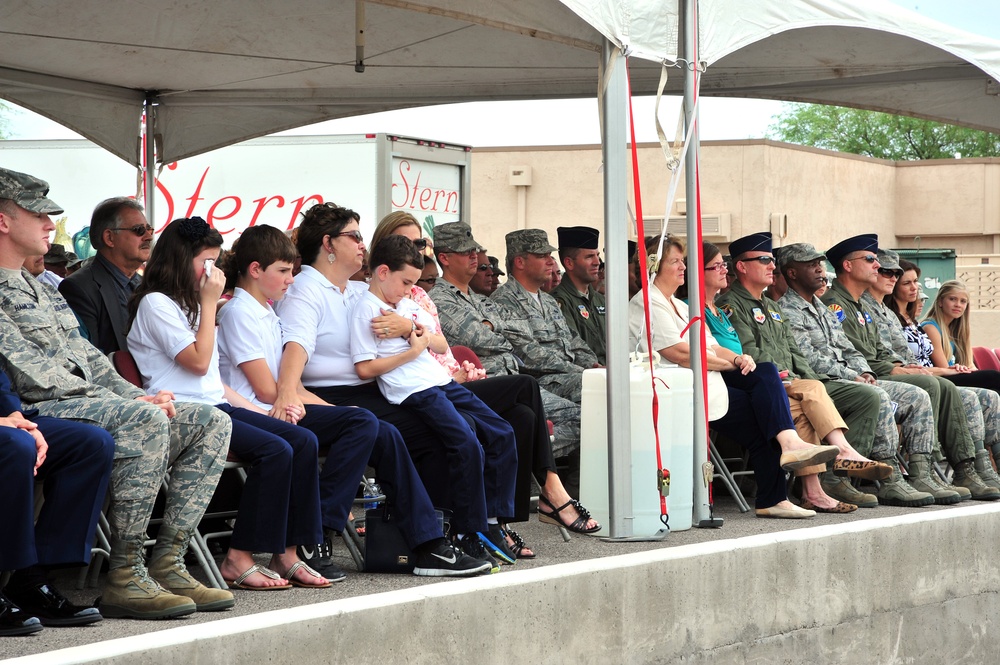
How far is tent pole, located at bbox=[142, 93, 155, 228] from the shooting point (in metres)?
9.18

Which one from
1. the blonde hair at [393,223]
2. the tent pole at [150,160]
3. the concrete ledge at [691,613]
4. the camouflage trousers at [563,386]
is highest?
the tent pole at [150,160]

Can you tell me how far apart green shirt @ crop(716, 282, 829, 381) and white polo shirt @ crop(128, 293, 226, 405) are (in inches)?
148

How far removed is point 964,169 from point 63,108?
28.8 m

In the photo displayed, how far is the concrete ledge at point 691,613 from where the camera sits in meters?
4.04

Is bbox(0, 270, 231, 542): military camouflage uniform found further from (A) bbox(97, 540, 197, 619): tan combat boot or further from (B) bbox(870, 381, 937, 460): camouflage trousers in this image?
(B) bbox(870, 381, 937, 460): camouflage trousers

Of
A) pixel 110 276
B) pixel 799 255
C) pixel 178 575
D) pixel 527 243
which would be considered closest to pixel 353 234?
pixel 110 276

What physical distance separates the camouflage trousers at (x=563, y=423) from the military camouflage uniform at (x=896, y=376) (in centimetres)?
243

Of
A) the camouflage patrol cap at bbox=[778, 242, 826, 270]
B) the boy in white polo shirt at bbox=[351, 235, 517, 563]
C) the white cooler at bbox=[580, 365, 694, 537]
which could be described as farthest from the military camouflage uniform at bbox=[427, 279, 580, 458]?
the camouflage patrol cap at bbox=[778, 242, 826, 270]

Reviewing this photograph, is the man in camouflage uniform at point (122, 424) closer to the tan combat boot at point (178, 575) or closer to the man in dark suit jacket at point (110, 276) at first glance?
the tan combat boot at point (178, 575)

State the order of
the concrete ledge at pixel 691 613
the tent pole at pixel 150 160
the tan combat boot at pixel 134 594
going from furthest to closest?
the tent pole at pixel 150 160, the tan combat boot at pixel 134 594, the concrete ledge at pixel 691 613

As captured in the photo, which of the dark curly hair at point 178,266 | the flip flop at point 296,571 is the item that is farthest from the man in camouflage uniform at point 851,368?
the dark curly hair at point 178,266

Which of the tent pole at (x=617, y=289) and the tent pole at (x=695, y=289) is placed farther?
the tent pole at (x=695, y=289)

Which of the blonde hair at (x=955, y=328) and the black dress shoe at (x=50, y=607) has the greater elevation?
the blonde hair at (x=955, y=328)

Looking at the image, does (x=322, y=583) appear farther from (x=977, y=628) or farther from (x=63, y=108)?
(x=63, y=108)
